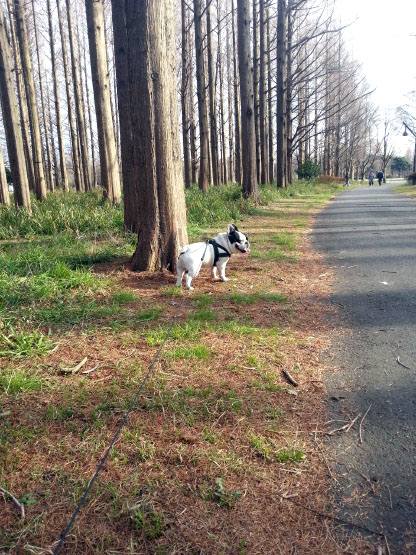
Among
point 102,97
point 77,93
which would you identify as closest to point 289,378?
point 102,97

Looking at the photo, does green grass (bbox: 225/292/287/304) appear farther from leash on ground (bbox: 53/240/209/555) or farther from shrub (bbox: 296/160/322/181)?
shrub (bbox: 296/160/322/181)

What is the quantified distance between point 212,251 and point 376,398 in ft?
10.5

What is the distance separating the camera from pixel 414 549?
1775mm

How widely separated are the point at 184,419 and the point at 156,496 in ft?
2.17

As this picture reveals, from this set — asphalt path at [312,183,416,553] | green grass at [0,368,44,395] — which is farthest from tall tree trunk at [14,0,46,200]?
green grass at [0,368,44,395]

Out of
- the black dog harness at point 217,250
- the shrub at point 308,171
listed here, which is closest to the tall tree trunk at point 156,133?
the black dog harness at point 217,250

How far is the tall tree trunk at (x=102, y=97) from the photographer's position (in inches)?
450

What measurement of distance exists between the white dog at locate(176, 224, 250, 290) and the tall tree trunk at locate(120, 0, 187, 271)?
0.67 meters

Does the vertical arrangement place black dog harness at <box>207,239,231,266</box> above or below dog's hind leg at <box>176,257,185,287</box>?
above

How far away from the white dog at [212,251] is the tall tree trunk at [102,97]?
23.3ft

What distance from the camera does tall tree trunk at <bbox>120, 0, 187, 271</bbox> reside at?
5.53 metres

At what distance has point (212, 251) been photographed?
18.6ft

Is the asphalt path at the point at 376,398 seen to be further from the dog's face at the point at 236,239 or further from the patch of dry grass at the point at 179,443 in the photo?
the dog's face at the point at 236,239

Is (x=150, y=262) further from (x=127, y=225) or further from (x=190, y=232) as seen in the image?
(x=190, y=232)
